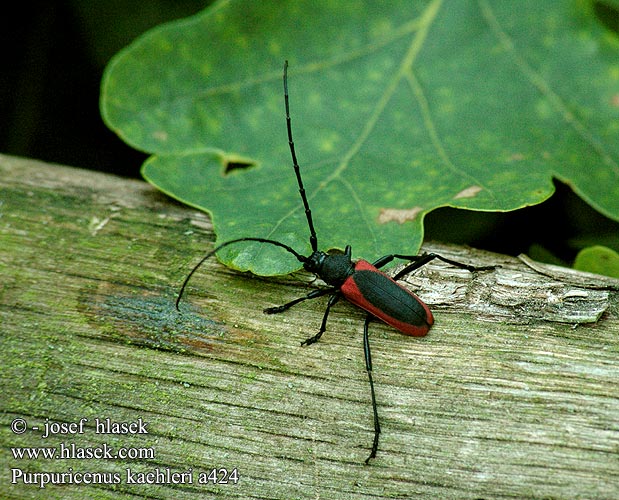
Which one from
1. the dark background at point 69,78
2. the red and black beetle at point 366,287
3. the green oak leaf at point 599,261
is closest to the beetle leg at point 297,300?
the red and black beetle at point 366,287

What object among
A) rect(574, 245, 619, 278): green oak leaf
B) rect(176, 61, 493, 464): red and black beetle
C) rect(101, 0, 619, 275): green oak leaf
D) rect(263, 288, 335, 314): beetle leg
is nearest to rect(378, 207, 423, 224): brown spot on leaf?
rect(101, 0, 619, 275): green oak leaf

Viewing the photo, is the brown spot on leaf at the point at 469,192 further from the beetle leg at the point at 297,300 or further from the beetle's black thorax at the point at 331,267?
the beetle leg at the point at 297,300

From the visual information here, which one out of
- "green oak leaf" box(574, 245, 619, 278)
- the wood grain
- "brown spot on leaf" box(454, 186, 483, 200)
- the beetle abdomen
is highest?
"brown spot on leaf" box(454, 186, 483, 200)

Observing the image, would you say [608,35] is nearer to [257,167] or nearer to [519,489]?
[257,167]

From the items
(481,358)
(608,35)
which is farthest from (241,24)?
(481,358)

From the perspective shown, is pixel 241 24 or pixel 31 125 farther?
pixel 31 125

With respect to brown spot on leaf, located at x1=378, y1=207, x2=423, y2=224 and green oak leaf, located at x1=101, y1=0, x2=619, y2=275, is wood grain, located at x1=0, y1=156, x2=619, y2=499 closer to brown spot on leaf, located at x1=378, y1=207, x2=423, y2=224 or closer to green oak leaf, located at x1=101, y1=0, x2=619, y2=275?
brown spot on leaf, located at x1=378, y1=207, x2=423, y2=224

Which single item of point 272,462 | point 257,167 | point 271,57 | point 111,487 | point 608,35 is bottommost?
point 111,487
